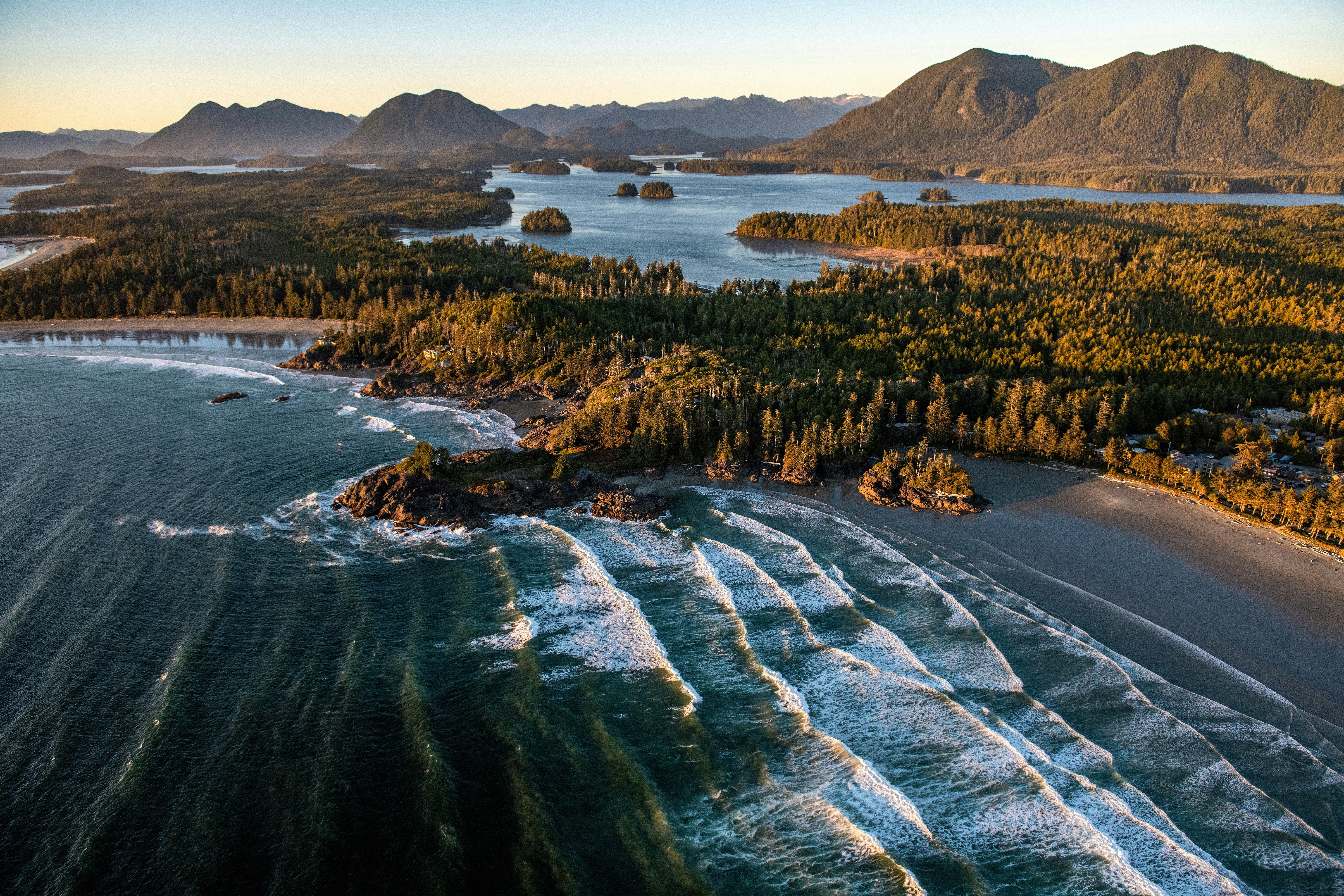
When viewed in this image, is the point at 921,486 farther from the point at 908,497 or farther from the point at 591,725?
the point at 591,725

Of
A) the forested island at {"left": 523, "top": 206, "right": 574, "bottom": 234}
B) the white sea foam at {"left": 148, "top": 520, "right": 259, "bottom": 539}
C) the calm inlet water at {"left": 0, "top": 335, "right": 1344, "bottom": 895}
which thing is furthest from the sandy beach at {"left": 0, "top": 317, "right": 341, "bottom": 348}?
the forested island at {"left": 523, "top": 206, "right": 574, "bottom": 234}

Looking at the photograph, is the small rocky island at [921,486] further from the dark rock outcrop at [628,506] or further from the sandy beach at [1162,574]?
the dark rock outcrop at [628,506]

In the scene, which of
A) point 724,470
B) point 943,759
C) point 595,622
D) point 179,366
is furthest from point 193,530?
point 179,366

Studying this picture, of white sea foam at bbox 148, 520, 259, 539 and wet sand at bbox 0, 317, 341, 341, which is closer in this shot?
white sea foam at bbox 148, 520, 259, 539

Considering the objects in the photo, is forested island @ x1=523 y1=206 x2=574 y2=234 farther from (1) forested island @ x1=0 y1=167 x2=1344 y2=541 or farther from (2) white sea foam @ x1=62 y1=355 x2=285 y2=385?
(2) white sea foam @ x1=62 y1=355 x2=285 y2=385

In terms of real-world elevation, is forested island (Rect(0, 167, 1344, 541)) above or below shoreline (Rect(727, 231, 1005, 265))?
below

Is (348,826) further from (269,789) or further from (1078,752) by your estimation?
(1078,752)

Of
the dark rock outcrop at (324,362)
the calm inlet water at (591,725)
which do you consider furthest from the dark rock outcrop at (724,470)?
the dark rock outcrop at (324,362)

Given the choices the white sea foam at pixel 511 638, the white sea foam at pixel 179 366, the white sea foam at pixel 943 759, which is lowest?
the white sea foam at pixel 943 759
